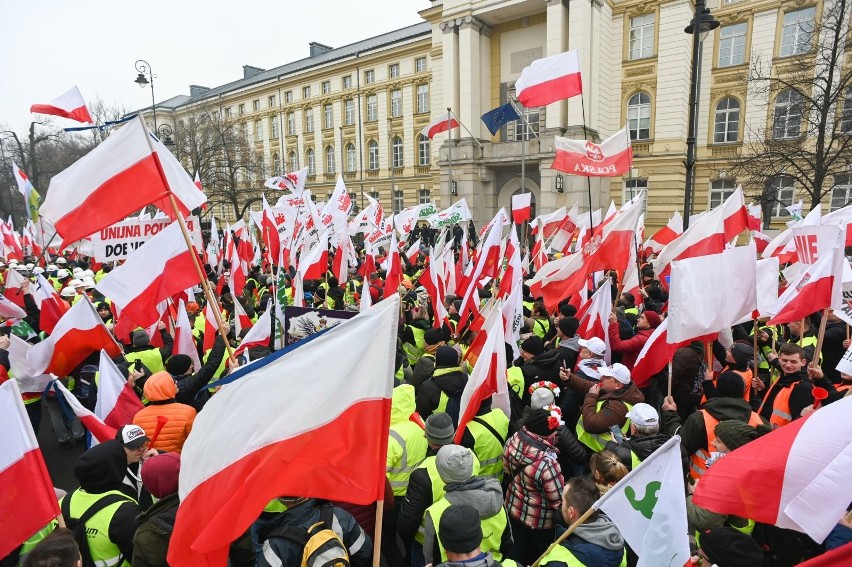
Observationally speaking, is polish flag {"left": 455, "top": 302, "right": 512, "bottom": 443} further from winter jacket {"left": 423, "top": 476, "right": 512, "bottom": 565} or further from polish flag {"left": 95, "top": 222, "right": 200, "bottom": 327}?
polish flag {"left": 95, "top": 222, "right": 200, "bottom": 327}

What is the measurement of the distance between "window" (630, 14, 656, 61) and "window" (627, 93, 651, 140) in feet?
7.02

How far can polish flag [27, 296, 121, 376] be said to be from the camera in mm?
5297

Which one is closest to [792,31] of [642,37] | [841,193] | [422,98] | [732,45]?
[732,45]

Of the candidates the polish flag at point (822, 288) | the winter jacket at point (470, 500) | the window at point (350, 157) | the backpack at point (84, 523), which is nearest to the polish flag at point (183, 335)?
the backpack at point (84, 523)

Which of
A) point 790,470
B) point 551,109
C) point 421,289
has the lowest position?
point 421,289

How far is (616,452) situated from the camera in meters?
3.07

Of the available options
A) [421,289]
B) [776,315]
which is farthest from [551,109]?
[776,315]

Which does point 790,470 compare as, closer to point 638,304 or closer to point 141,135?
point 141,135

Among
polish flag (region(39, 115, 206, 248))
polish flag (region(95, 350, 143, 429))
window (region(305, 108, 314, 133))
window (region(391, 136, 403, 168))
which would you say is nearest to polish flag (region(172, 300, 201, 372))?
polish flag (region(95, 350, 143, 429))

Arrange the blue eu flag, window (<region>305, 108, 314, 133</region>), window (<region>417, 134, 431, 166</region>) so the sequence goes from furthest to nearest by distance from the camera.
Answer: window (<region>305, 108, 314, 133</region>) → window (<region>417, 134, 431, 166</region>) → the blue eu flag

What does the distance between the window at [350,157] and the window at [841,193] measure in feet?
106

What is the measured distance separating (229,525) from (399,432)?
158cm

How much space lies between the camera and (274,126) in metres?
49.3

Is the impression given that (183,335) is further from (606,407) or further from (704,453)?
(704,453)
